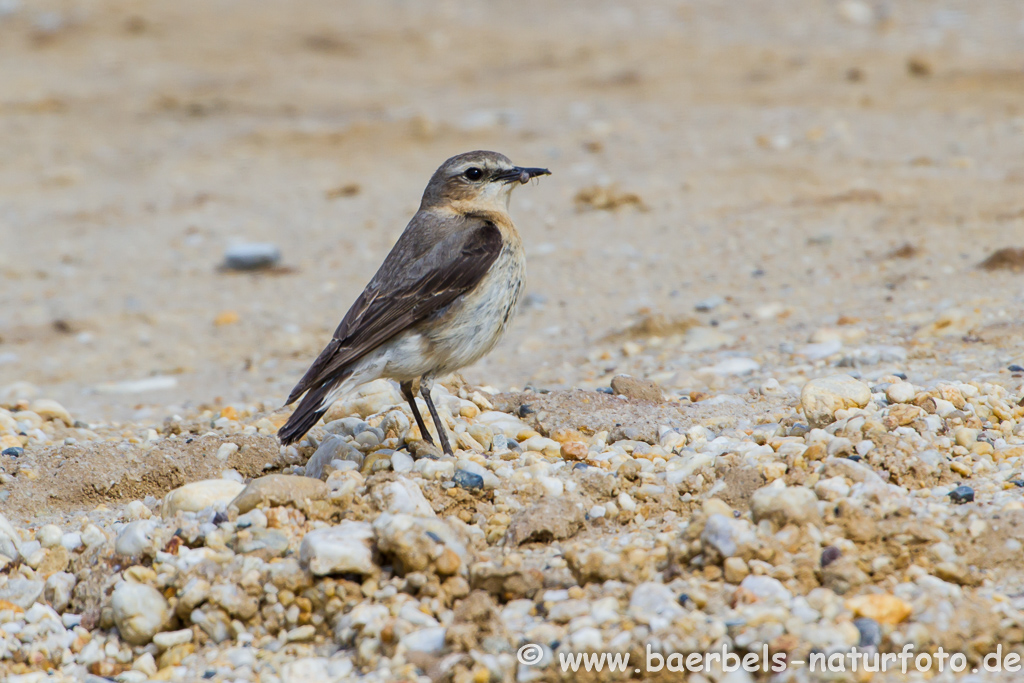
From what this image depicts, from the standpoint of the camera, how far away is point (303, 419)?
482 centimetres

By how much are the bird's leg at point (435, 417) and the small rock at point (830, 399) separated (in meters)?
1.70

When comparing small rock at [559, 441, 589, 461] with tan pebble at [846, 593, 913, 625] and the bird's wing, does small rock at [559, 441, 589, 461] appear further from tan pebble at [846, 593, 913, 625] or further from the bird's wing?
tan pebble at [846, 593, 913, 625]

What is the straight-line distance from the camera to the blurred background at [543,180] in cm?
793

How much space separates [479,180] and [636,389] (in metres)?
1.53

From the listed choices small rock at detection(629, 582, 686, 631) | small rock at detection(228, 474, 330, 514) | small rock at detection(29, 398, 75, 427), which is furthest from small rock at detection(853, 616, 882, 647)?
small rock at detection(29, 398, 75, 427)

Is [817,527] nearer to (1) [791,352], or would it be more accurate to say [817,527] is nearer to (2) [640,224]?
(1) [791,352]

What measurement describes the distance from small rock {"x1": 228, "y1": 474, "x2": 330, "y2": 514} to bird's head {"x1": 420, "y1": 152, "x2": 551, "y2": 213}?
2.41 meters

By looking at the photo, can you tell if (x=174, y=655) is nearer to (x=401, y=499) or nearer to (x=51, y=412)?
(x=401, y=499)

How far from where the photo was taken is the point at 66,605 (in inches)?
166

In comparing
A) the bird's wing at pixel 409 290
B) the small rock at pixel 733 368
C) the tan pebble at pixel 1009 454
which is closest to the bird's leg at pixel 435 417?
the bird's wing at pixel 409 290

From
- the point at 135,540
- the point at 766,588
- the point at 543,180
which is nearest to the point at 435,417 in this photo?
the point at 135,540

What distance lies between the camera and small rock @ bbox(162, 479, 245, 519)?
4543 mm

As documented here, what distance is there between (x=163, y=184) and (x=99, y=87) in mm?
4528

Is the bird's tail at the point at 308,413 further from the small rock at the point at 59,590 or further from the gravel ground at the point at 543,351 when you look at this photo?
the small rock at the point at 59,590
